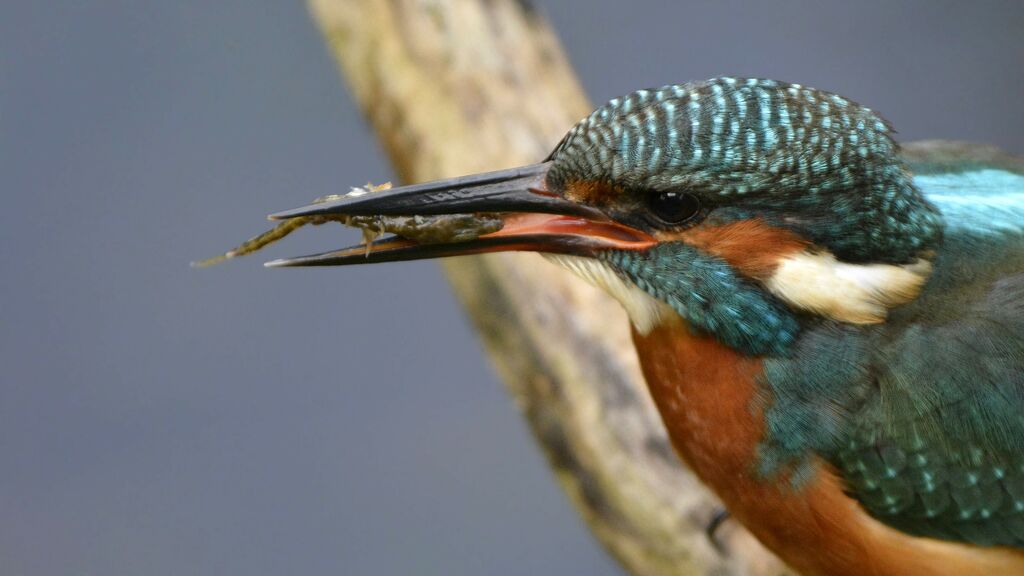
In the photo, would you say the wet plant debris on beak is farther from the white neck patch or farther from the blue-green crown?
the white neck patch

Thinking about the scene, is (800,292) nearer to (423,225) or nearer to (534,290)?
(423,225)

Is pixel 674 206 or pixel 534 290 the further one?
pixel 534 290

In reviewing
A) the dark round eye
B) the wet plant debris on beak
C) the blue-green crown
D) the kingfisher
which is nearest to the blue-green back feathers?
the kingfisher

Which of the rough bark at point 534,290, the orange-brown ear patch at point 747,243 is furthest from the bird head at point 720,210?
the rough bark at point 534,290

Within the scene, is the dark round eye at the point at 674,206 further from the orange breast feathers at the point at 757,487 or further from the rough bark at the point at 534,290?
the rough bark at the point at 534,290

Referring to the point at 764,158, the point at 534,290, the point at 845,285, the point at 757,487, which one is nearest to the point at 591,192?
the point at 764,158

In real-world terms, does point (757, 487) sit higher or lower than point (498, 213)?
lower

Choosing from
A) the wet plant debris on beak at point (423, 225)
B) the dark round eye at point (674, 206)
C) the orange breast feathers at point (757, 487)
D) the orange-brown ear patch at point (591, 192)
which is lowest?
the orange breast feathers at point (757, 487)
